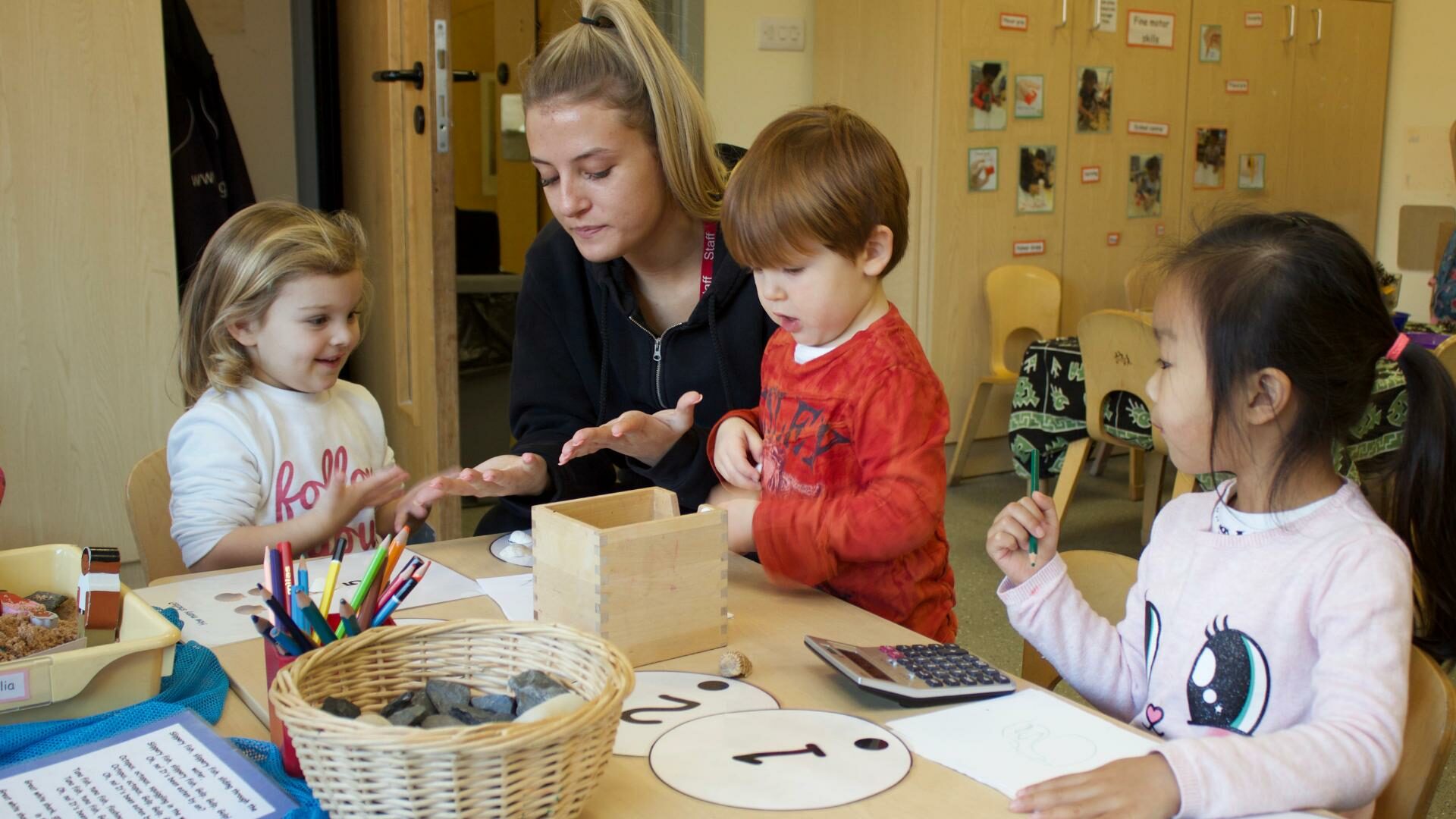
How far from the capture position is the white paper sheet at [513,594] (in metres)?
1.12

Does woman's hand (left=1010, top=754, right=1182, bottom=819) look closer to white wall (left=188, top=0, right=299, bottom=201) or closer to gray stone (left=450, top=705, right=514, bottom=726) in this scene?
gray stone (left=450, top=705, right=514, bottom=726)

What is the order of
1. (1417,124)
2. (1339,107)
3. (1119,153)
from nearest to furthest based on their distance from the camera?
(1119,153) < (1339,107) < (1417,124)

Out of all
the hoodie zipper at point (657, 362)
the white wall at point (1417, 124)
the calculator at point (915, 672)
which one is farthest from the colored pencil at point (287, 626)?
the white wall at point (1417, 124)

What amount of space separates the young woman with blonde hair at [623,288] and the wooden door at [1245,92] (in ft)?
11.6

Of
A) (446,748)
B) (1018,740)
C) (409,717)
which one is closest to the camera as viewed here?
(446,748)

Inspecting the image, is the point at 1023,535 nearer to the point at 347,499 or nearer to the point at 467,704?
the point at 467,704

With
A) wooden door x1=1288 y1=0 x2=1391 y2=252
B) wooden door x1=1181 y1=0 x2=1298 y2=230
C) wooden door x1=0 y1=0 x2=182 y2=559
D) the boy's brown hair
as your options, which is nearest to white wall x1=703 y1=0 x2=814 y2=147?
wooden door x1=1181 y1=0 x2=1298 y2=230

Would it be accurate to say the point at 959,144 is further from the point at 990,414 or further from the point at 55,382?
the point at 55,382

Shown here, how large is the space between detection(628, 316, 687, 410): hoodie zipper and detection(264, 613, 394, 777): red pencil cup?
0.78m

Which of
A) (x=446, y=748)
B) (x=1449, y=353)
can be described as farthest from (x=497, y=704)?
(x=1449, y=353)

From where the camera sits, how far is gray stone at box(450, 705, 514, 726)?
0.72 m

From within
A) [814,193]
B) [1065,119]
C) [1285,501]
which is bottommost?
[1285,501]

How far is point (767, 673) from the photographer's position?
962mm

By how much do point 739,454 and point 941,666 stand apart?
1.55ft
